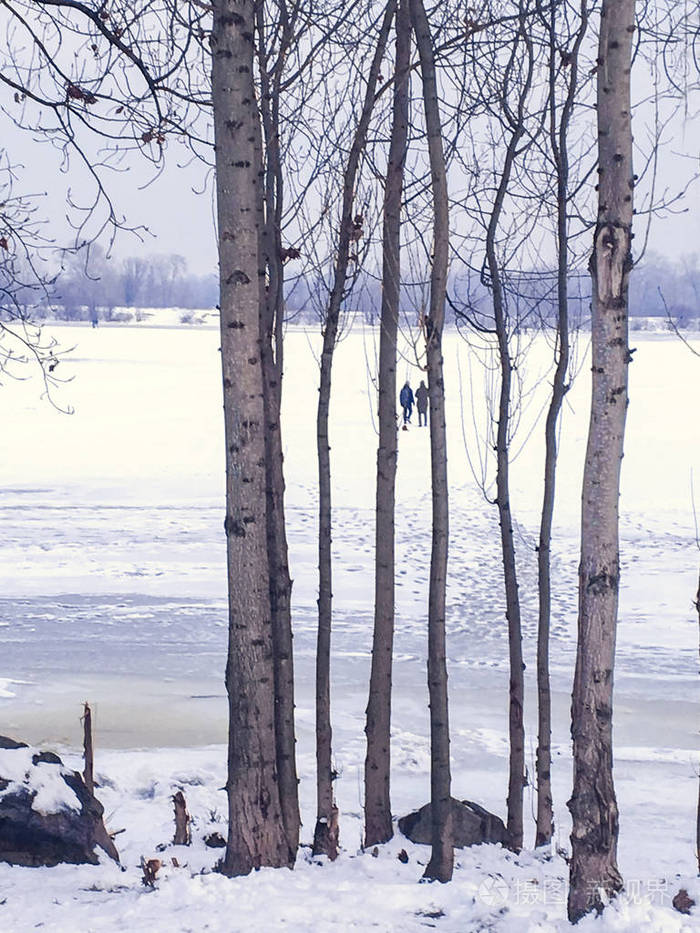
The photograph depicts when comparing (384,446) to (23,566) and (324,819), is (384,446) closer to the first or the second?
(324,819)

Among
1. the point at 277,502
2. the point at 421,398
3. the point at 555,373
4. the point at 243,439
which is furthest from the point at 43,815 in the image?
the point at 421,398

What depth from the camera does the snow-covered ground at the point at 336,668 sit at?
5113mm

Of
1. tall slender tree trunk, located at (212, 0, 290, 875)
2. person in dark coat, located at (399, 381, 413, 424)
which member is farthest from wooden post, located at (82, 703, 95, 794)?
person in dark coat, located at (399, 381, 413, 424)

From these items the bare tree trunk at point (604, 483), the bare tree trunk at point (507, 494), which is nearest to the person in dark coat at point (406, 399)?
the bare tree trunk at point (507, 494)

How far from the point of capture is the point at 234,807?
18.3 feet

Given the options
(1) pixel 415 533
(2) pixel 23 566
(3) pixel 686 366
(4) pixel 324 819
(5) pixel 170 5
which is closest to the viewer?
(5) pixel 170 5

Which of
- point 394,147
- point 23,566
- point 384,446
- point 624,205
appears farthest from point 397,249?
point 23,566

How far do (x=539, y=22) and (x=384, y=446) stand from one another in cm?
300

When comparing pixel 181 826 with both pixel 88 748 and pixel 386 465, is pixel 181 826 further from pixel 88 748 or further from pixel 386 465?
pixel 386 465

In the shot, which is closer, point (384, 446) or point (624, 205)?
point (624, 205)

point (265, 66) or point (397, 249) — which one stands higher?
point (265, 66)

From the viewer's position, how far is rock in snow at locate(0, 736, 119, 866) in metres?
5.84

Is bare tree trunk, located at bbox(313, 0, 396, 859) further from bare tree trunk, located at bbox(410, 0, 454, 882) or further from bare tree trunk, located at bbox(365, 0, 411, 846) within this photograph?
bare tree trunk, located at bbox(410, 0, 454, 882)

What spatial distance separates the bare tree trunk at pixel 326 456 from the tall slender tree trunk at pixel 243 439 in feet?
3.54
